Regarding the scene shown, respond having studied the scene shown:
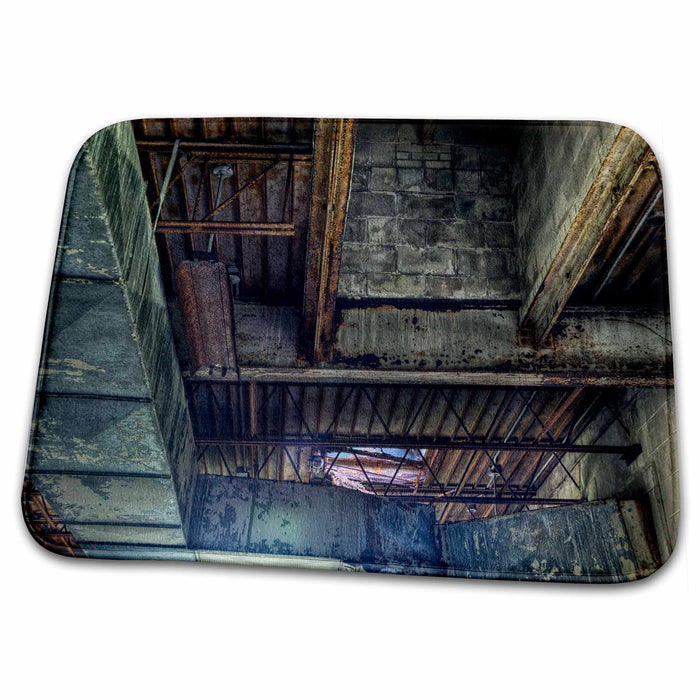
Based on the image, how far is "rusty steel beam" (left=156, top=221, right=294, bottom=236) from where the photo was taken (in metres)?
3.15

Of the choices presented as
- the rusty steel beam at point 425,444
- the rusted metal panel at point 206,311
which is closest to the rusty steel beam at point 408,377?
the rusted metal panel at point 206,311

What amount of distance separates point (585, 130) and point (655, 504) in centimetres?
195

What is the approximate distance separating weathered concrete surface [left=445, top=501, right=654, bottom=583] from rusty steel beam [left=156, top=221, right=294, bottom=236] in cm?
202

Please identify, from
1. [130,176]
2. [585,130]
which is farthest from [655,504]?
[130,176]

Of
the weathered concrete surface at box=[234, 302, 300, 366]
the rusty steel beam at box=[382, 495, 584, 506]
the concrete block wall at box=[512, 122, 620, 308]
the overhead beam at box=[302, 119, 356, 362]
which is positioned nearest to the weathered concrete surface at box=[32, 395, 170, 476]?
the weathered concrete surface at box=[234, 302, 300, 366]

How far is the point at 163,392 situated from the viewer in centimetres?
353

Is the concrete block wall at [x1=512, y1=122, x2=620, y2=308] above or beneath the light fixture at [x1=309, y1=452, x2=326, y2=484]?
above

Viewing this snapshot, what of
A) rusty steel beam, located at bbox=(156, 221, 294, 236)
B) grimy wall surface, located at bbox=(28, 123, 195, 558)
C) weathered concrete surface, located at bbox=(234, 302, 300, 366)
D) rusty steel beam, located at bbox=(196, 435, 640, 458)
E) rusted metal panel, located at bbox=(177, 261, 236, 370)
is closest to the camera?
grimy wall surface, located at bbox=(28, 123, 195, 558)

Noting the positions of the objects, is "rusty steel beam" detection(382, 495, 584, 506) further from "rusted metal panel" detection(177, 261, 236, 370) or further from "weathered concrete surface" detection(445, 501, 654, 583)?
"rusted metal panel" detection(177, 261, 236, 370)

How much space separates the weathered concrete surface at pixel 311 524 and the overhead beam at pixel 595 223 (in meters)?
1.63

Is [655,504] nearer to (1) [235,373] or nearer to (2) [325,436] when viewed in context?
(2) [325,436]

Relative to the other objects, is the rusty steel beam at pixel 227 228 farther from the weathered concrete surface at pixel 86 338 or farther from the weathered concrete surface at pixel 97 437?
the weathered concrete surface at pixel 97 437

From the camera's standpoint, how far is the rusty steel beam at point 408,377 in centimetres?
415

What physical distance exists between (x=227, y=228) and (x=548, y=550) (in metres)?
2.54
